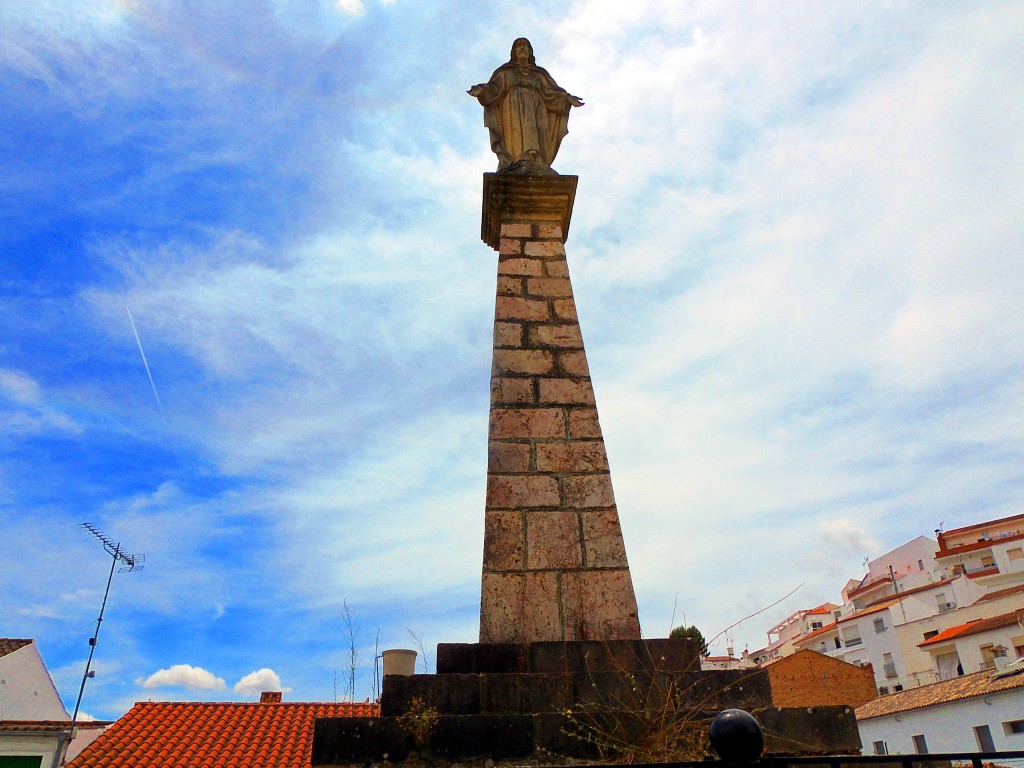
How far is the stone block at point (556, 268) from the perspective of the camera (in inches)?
206

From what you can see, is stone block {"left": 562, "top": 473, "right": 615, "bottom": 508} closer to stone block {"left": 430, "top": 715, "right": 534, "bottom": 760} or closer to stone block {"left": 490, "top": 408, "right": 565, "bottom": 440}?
stone block {"left": 490, "top": 408, "right": 565, "bottom": 440}

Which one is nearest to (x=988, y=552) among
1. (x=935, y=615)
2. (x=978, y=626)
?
(x=935, y=615)

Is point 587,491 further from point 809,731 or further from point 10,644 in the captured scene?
point 10,644

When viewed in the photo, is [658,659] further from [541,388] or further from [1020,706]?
[1020,706]

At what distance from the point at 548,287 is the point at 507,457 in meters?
1.43

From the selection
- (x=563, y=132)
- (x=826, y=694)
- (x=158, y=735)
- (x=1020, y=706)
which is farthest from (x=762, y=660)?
(x=563, y=132)

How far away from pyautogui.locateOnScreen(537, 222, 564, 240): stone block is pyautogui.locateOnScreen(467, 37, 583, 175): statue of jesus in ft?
2.04

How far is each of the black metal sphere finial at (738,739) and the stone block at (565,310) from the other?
3.59m

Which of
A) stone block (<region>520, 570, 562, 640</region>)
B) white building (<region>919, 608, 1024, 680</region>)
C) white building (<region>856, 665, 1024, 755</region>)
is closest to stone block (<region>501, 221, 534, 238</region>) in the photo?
stone block (<region>520, 570, 562, 640</region>)

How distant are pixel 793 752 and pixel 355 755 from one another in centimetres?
201

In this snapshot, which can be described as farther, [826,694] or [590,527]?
[826,694]

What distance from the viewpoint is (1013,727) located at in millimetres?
21000

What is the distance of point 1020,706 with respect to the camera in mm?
20797

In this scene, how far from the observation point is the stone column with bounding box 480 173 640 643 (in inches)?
158
